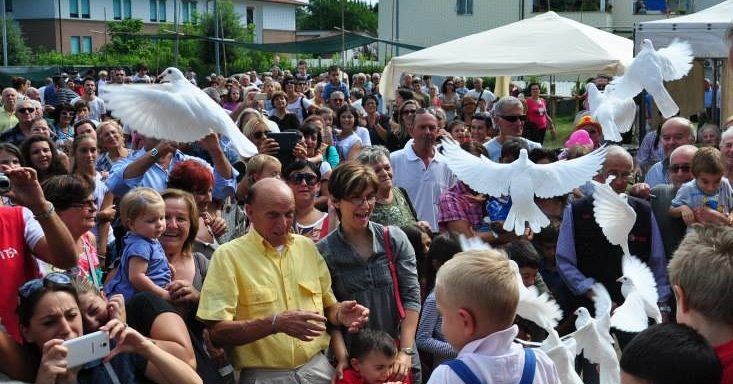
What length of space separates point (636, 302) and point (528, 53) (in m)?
9.89

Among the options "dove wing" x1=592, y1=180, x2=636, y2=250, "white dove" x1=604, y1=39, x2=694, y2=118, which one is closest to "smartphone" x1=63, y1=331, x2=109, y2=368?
"dove wing" x1=592, y1=180, x2=636, y2=250

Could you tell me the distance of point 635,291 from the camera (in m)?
3.96

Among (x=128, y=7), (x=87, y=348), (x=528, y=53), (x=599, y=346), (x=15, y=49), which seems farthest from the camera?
(x=128, y=7)

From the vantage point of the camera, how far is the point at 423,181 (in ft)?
22.8

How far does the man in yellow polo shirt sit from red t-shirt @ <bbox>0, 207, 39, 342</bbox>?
710 mm

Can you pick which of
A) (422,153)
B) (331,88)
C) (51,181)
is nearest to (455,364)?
(51,181)

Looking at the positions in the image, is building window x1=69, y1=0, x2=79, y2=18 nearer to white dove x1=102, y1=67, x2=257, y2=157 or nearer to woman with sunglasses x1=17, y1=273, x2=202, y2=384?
white dove x1=102, y1=67, x2=257, y2=157

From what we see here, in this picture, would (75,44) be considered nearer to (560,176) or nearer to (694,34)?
(694,34)

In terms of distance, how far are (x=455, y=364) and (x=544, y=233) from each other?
3.25m


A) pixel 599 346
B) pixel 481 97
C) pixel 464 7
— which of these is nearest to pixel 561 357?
pixel 599 346

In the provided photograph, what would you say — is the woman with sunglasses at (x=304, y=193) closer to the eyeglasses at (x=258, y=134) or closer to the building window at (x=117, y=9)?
the eyeglasses at (x=258, y=134)

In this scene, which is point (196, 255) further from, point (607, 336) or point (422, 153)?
point (422, 153)

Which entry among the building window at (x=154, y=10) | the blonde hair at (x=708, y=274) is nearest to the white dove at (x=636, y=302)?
the blonde hair at (x=708, y=274)

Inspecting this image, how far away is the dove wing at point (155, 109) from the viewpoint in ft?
16.3
